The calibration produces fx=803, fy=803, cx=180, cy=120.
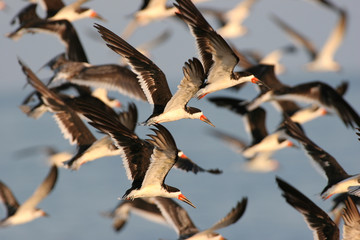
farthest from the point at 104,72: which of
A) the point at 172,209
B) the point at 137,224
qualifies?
the point at 137,224

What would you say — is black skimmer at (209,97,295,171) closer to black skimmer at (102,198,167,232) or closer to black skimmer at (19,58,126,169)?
black skimmer at (102,198,167,232)

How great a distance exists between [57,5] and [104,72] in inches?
81.3

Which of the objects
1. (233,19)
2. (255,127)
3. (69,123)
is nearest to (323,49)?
(233,19)

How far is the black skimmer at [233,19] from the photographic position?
65.6 feet

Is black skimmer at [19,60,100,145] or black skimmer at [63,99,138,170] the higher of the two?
black skimmer at [19,60,100,145]

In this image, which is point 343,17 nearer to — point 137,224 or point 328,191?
point 137,224

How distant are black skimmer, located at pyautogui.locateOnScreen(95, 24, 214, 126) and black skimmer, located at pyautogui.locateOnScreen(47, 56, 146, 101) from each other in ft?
8.21

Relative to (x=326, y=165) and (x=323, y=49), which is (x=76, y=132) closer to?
(x=326, y=165)

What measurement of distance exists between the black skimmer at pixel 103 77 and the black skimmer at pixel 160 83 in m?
2.50

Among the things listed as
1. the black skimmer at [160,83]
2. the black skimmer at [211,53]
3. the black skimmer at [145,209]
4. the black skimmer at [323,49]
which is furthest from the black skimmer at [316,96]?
the black skimmer at [323,49]

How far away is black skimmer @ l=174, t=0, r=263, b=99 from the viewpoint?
823 centimetres

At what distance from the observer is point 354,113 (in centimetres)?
1015

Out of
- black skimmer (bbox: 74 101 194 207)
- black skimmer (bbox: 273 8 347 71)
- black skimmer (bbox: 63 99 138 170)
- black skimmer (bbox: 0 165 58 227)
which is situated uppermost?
black skimmer (bbox: 74 101 194 207)

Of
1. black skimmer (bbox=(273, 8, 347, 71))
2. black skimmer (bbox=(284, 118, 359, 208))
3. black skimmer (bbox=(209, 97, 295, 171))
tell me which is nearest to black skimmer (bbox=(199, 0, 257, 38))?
black skimmer (bbox=(273, 8, 347, 71))
